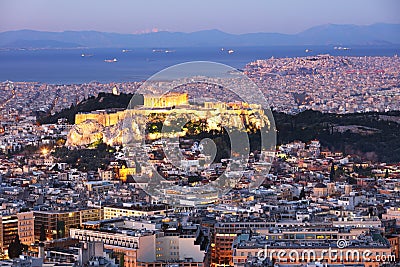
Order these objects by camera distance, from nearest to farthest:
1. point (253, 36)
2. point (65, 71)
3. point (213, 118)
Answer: point (213, 118), point (65, 71), point (253, 36)

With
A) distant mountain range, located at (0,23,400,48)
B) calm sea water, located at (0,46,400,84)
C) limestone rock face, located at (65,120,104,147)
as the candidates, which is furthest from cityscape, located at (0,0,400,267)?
distant mountain range, located at (0,23,400,48)

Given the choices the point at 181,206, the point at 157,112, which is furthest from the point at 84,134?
the point at 181,206

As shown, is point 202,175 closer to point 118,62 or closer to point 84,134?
point 84,134

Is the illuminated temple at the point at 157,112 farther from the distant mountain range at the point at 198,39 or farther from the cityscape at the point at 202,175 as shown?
the distant mountain range at the point at 198,39

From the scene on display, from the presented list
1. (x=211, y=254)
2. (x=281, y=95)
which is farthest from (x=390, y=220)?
(x=281, y=95)

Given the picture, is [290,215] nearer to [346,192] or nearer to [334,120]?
[346,192]

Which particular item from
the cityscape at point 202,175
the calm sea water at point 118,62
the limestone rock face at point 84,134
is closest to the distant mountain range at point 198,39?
the calm sea water at point 118,62
